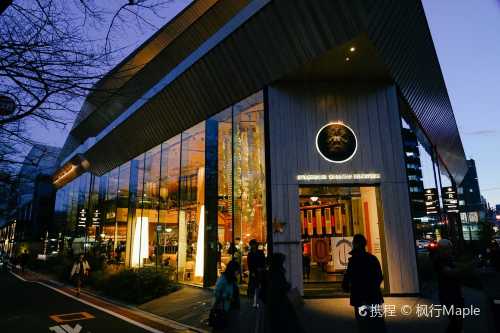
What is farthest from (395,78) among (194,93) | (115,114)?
(115,114)

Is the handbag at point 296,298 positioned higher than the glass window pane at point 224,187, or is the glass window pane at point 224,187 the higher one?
the glass window pane at point 224,187

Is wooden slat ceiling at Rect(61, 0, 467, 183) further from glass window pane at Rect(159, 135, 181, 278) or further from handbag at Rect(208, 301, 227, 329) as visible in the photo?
handbag at Rect(208, 301, 227, 329)

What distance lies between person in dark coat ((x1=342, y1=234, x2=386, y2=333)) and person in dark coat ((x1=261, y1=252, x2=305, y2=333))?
3.04ft

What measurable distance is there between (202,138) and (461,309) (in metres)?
11.5

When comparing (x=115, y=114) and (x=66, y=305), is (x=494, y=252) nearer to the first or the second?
(x=66, y=305)

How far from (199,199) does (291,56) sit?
23.5 feet

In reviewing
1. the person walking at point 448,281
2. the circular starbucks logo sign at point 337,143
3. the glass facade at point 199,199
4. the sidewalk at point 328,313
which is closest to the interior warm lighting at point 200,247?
the glass facade at point 199,199

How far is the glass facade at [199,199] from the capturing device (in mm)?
12266

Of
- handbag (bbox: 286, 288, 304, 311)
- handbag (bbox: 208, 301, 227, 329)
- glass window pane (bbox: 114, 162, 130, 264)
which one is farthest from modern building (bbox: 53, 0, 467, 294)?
handbag (bbox: 208, 301, 227, 329)

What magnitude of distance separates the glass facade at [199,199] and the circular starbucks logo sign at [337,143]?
7.06 feet

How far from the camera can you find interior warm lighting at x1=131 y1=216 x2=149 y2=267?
59.8 feet

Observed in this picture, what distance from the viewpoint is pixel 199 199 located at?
1435 centimetres

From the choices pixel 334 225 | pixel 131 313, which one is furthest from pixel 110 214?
pixel 334 225

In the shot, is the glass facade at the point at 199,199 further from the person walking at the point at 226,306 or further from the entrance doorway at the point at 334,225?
the person walking at the point at 226,306
